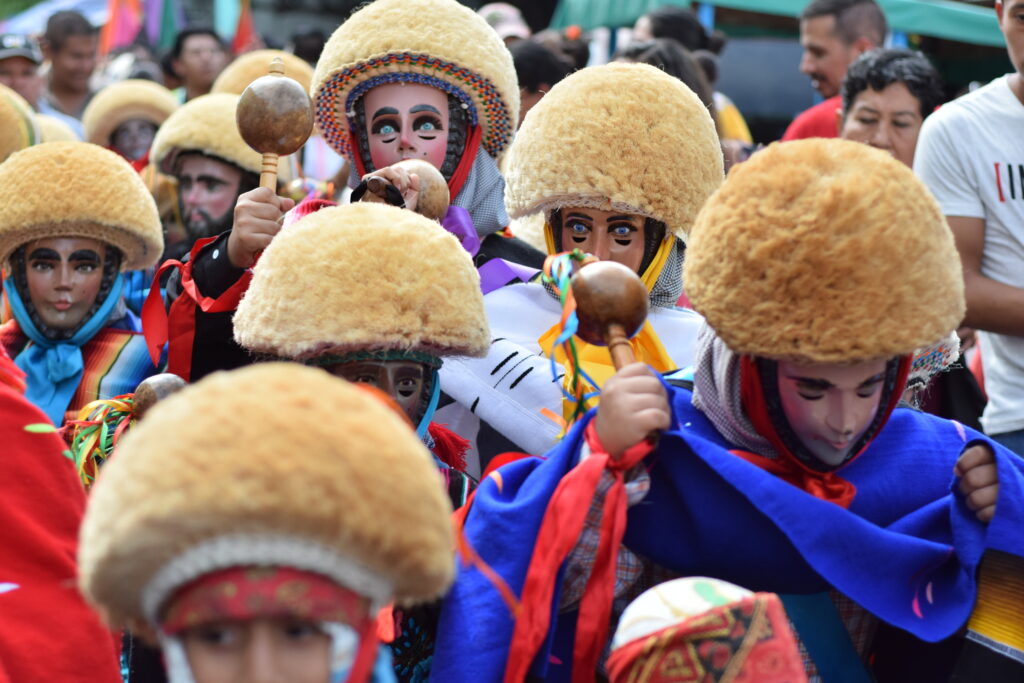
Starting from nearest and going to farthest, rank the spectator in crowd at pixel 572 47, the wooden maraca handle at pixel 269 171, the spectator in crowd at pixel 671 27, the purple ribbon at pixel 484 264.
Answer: the wooden maraca handle at pixel 269 171, the purple ribbon at pixel 484 264, the spectator in crowd at pixel 671 27, the spectator in crowd at pixel 572 47

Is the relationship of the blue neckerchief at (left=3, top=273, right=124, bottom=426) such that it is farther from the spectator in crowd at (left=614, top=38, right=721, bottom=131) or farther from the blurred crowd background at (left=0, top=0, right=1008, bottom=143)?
the blurred crowd background at (left=0, top=0, right=1008, bottom=143)

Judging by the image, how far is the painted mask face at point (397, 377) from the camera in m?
2.99

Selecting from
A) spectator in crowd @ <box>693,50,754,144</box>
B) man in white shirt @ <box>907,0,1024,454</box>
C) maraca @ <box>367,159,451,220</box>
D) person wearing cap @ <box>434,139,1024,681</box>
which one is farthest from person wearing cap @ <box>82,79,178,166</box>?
person wearing cap @ <box>434,139,1024,681</box>

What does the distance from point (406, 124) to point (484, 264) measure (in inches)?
19.5

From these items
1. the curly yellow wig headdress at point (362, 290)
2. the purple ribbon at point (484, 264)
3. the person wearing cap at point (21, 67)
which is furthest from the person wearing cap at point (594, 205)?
the person wearing cap at point (21, 67)

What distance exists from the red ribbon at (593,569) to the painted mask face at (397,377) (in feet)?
1.66

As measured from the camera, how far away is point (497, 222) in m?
4.46

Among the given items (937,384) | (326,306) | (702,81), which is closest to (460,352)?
(326,306)

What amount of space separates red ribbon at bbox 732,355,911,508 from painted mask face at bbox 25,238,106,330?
105 inches

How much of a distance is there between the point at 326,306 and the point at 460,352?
35 cm

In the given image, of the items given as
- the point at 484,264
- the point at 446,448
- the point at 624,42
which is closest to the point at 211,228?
the point at 484,264

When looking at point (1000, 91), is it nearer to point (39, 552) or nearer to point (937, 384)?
point (937, 384)

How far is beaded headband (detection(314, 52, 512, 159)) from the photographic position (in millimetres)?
4301

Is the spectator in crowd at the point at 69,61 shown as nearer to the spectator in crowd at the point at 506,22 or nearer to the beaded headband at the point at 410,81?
the spectator in crowd at the point at 506,22
